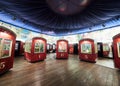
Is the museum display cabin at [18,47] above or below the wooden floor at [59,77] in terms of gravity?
above

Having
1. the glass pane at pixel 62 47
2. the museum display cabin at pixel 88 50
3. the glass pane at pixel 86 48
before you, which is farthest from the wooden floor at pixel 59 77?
the glass pane at pixel 62 47

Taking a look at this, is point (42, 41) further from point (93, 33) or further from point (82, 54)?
point (93, 33)

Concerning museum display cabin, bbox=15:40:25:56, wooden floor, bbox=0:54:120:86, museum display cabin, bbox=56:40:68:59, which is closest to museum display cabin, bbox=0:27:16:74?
wooden floor, bbox=0:54:120:86

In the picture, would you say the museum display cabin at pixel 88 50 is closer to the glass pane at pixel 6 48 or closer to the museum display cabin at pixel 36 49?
the museum display cabin at pixel 36 49

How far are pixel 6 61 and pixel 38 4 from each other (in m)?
4.15

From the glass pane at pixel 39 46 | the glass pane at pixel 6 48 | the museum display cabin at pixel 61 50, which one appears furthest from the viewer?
the museum display cabin at pixel 61 50

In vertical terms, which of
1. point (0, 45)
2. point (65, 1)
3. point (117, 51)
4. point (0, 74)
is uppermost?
point (65, 1)

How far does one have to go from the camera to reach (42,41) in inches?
270

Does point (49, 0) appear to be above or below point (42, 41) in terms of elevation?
above

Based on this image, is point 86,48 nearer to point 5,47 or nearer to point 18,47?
point 5,47

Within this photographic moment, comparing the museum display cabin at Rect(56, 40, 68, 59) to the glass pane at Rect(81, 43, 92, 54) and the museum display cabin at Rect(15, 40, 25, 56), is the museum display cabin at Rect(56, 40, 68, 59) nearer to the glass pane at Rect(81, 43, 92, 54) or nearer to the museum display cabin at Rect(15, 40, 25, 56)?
the glass pane at Rect(81, 43, 92, 54)

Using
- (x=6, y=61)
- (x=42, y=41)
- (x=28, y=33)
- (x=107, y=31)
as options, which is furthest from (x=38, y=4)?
(x=107, y=31)

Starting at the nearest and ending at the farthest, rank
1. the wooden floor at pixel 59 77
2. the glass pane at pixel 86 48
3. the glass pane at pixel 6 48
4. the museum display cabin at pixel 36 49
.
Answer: the wooden floor at pixel 59 77 < the glass pane at pixel 6 48 < the museum display cabin at pixel 36 49 < the glass pane at pixel 86 48

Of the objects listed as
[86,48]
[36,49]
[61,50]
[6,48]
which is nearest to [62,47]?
[61,50]
